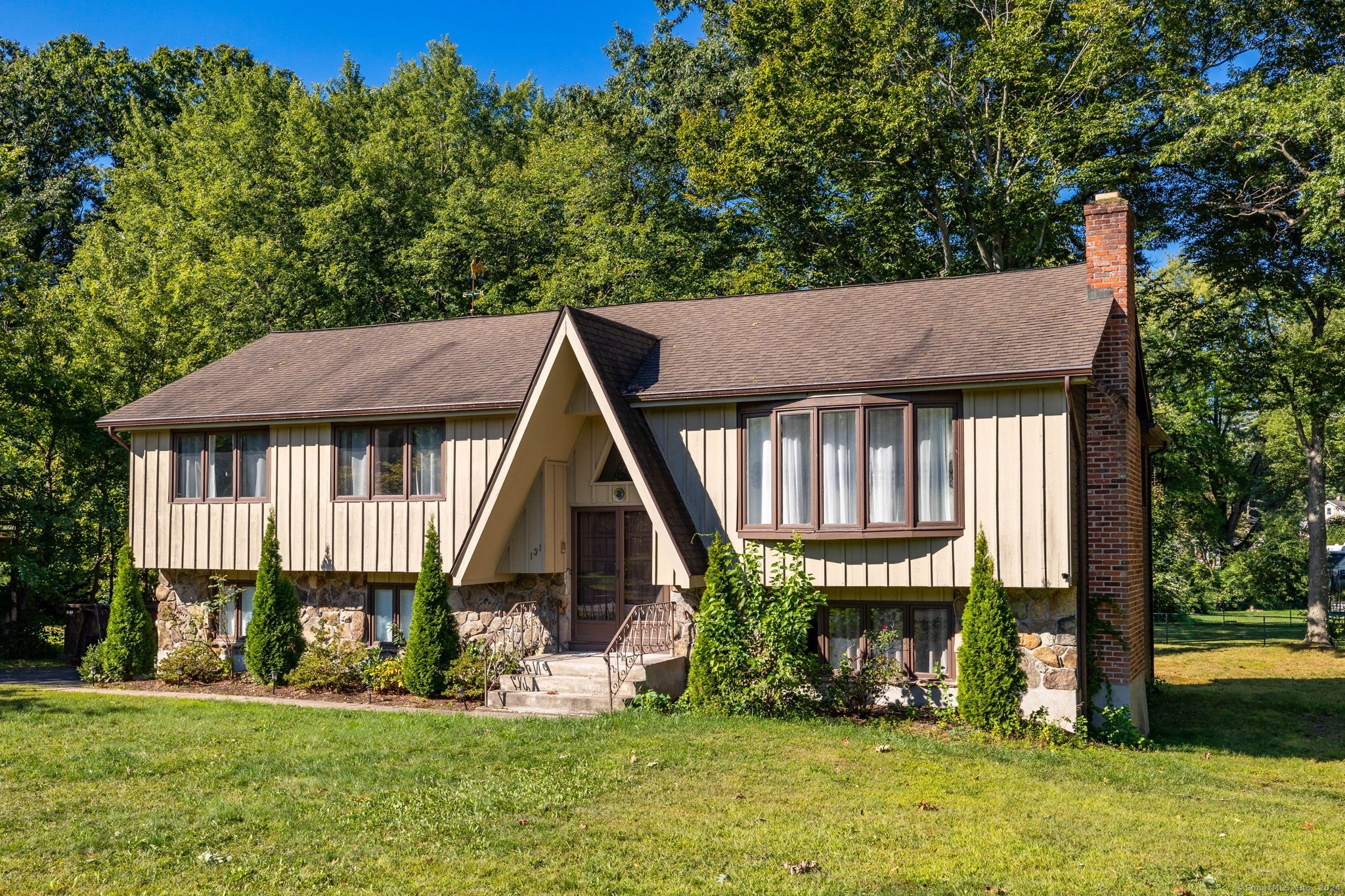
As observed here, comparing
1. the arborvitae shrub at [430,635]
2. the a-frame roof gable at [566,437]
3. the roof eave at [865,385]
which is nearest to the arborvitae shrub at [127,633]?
the arborvitae shrub at [430,635]

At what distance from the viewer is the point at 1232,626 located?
99.8 feet

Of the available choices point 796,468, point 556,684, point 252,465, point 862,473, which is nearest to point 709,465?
point 796,468

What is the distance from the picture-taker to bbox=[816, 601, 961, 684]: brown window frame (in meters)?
12.2

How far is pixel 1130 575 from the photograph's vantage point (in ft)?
41.3

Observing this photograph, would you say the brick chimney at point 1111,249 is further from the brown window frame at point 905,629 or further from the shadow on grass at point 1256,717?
the shadow on grass at point 1256,717

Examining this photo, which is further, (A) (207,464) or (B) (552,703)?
(A) (207,464)

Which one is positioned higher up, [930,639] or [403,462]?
[403,462]

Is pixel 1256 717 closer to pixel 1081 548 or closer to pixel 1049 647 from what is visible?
pixel 1081 548

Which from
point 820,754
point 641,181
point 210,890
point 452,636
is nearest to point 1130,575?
point 820,754

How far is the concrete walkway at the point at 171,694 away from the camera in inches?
501

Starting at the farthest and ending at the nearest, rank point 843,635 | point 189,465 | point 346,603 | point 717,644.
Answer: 1. point 189,465
2. point 346,603
3. point 843,635
4. point 717,644

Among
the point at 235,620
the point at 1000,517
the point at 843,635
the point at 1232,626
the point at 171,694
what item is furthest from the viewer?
the point at 1232,626

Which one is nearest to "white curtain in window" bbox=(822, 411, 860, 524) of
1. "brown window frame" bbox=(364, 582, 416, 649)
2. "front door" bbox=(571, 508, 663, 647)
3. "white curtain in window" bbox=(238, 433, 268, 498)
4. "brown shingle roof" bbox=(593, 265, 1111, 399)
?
"brown shingle roof" bbox=(593, 265, 1111, 399)

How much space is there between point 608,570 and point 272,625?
4.86 metres
